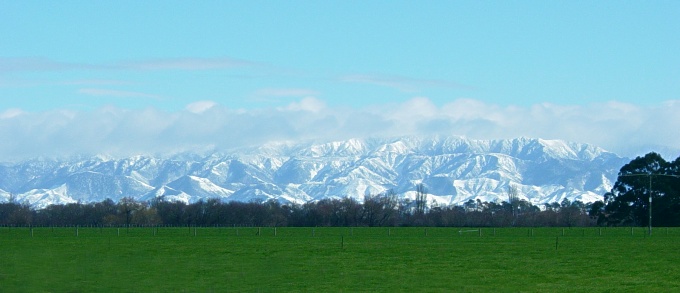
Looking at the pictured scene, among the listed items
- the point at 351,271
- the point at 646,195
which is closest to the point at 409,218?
the point at 646,195

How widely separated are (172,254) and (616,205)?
87.4m

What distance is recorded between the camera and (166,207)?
653 feet

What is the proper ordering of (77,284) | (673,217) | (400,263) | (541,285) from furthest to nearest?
(673,217), (400,263), (541,285), (77,284)

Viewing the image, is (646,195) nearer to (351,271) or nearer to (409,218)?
(409,218)

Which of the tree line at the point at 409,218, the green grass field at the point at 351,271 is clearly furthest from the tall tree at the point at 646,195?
the green grass field at the point at 351,271

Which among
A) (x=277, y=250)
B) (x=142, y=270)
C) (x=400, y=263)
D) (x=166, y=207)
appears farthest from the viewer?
(x=166, y=207)

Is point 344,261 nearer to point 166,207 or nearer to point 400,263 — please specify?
point 400,263

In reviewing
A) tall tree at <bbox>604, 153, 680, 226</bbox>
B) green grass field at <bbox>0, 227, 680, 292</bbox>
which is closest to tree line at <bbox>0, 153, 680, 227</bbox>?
tall tree at <bbox>604, 153, 680, 226</bbox>

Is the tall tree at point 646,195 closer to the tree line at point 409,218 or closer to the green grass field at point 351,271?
the tree line at point 409,218

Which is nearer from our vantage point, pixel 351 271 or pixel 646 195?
pixel 351 271

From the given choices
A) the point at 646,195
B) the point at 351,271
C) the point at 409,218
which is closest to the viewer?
the point at 351,271

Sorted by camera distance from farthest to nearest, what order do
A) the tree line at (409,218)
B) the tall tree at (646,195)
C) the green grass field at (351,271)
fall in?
the tree line at (409,218)
the tall tree at (646,195)
the green grass field at (351,271)

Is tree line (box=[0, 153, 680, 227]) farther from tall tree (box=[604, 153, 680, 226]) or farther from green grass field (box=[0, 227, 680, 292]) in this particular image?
green grass field (box=[0, 227, 680, 292])

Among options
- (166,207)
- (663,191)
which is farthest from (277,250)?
(166,207)
